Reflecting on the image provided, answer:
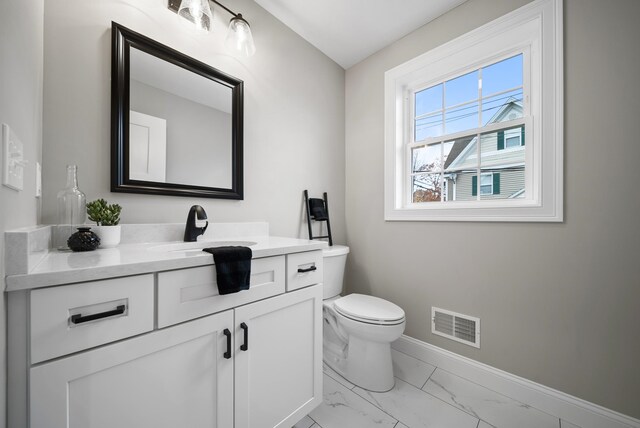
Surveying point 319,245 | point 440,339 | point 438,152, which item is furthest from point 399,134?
point 440,339

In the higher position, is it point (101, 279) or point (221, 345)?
point (101, 279)

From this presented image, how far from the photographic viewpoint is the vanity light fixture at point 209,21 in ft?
4.05

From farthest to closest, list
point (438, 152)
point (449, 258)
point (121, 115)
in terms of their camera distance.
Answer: point (438, 152)
point (449, 258)
point (121, 115)

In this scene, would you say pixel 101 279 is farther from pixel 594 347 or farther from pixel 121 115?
pixel 594 347

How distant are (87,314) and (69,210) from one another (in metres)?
0.61

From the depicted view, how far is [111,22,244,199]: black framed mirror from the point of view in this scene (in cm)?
112

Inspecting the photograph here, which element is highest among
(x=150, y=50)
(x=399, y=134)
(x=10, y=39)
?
(x=150, y=50)

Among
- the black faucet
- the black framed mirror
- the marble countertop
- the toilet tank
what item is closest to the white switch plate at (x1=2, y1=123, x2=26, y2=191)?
the marble countertop

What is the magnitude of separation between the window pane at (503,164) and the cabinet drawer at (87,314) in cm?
192

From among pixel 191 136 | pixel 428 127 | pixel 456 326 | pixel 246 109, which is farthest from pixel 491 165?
pixel 191 136

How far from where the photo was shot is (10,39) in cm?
62

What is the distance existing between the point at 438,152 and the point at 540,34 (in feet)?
2.66

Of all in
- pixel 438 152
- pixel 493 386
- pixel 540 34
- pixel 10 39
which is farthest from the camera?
pixel 438 152

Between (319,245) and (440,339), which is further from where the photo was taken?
(440,339)
